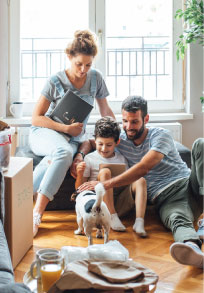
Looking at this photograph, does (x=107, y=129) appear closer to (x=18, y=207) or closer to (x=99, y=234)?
(x=99, y=234)

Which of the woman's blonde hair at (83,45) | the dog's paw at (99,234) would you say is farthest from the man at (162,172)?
the woman's blonde hair at (83,45)

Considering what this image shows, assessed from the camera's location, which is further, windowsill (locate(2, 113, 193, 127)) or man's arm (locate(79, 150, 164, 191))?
windowsill (locate(2, 113, 193, 127))

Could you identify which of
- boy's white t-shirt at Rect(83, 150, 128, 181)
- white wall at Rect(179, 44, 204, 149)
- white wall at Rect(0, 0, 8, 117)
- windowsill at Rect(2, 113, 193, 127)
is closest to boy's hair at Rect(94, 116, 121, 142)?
boy's white t-shirt at Rect(83, 150, 128, 181)

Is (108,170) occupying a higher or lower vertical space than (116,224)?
higher

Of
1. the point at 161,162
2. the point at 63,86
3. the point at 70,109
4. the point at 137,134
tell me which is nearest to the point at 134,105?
the point at 137,134

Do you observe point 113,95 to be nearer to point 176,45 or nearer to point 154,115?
point 154,115

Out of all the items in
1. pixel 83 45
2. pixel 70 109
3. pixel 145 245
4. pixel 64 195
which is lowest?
pixel 145 245

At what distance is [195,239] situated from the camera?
2.44 m

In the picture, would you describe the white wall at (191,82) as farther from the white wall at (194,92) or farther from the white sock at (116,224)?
the white sock at (116,224)

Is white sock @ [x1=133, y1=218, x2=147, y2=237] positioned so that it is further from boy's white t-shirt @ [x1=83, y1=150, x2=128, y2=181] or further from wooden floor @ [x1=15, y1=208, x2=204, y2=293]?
boy's white t-shirt @ [x1=83, y1=150, x2=128, y2=181]

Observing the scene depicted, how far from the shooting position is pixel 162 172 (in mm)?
3020

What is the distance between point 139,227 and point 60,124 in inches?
33.7

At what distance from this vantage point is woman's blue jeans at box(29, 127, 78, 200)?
2973mm

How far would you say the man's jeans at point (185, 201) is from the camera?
8.59 ft
